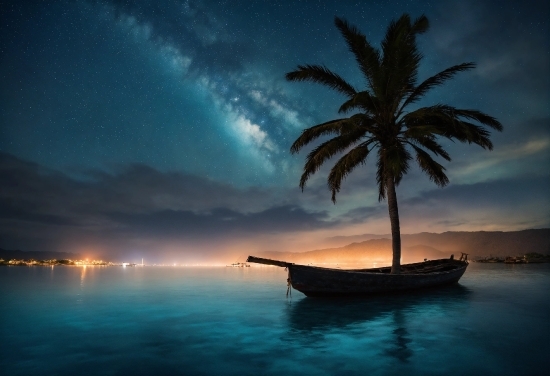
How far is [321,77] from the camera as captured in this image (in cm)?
1944

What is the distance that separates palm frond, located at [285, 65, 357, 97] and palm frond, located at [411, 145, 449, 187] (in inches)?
215

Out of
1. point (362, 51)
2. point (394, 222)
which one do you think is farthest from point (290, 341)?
point (362, 51)

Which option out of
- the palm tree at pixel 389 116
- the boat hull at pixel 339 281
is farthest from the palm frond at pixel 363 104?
the boat hull at pixel 339 281

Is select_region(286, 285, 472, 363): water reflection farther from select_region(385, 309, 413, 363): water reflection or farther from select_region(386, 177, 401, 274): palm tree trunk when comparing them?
select_region(386, 177, 401, 274): palm tree trunk

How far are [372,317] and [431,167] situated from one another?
35.8 feet

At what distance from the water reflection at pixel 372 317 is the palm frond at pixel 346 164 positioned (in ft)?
23.1

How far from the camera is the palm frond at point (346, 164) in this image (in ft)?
62.1

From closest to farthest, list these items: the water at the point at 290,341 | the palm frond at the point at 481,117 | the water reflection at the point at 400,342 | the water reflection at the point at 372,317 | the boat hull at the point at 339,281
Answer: the water at the point at 290,341
the water reflection at the point at 400,342
the water reflection at the point at 372,317
the boat hull at the point at 339,281
the palm frond at the point at 481,117

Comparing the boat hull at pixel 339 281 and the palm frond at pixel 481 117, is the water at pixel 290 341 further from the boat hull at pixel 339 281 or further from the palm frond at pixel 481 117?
the palm frond at pixel 481 117

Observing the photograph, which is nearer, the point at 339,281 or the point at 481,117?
the point at 339,281

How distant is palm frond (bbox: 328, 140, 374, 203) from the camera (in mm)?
18938

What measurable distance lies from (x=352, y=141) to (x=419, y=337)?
1313cm

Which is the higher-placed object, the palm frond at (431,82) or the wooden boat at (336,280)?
the palm frond at (431,82)

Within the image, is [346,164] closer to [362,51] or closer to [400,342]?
[362,51]
